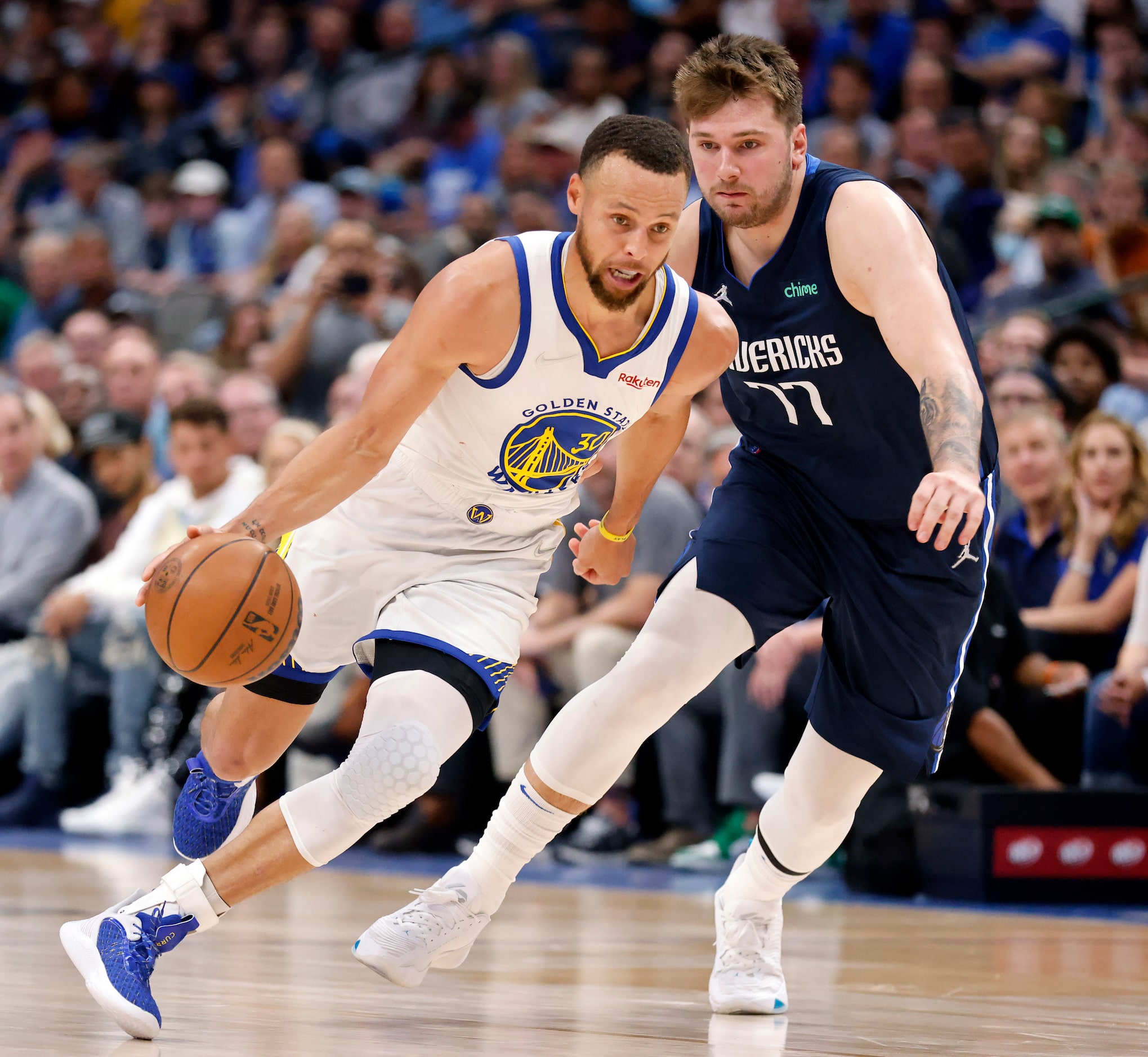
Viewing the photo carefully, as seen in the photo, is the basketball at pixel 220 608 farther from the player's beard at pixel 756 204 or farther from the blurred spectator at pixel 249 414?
the blurred spectator at pixel 249 414

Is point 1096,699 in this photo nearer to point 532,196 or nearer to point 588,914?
point 588,914

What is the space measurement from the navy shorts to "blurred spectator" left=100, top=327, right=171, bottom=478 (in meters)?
6.23

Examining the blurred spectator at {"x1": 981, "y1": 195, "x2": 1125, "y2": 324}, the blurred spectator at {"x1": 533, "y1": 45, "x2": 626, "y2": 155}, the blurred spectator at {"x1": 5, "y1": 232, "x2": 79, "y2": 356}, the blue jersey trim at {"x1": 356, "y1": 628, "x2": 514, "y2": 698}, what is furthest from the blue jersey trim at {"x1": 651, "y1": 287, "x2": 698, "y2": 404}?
the blurred spectator at {"x1": 5, "y1": 232, "x2": 79, "y2": 356}

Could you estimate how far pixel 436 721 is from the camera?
3.62 m

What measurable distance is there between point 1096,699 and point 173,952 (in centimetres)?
354

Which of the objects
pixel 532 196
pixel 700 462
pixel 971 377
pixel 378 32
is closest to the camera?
pixel 971 377

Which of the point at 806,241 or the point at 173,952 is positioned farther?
the point at 173,952

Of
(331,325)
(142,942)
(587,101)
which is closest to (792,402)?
(142,942)

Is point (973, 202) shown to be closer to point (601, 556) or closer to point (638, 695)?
point (601, 556)

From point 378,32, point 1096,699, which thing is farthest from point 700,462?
point 378,32

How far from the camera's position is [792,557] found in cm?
398

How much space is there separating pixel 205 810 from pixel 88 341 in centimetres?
720

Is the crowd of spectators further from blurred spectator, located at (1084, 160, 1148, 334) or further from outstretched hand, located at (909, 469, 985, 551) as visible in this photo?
outstretched hand, located at (909, 469, 985, 551)

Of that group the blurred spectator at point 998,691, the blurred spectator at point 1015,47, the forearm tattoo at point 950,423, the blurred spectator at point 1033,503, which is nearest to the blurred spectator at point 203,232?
the blurred spectator at point 1015,47
